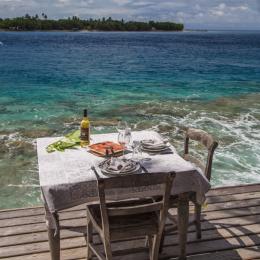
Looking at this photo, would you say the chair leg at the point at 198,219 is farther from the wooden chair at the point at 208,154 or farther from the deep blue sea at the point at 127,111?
the deep blue sea at the point at 127,111

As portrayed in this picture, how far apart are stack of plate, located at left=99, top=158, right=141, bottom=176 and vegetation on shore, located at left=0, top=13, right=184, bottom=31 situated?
166m

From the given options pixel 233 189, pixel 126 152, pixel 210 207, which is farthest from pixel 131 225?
pixel 233 189

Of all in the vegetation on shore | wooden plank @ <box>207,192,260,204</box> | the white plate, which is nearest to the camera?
the white plate

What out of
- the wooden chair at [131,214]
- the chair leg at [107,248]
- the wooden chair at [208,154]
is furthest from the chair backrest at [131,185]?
the wooden chair at [208,154]

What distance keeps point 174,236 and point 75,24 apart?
17044 centimetres

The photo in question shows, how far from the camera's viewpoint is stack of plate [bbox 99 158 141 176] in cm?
346

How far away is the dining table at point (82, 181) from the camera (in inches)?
131

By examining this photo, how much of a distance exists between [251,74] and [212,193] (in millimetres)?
24402

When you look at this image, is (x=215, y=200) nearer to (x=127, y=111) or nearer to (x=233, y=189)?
(x=233, y=189)

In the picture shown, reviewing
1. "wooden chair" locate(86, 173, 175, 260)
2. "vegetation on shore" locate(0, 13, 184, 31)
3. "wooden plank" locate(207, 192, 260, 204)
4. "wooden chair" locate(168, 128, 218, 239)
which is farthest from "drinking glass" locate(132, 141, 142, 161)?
"vegetation on shore" locate(0, 13, 184, 31)

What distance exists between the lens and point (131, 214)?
347cm

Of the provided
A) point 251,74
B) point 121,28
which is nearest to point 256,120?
point 251,74

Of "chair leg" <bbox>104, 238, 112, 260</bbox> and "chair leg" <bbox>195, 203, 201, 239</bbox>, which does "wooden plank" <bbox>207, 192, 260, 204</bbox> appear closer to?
"chair leg" <bbox>195, 203, 201, 239</bbox>

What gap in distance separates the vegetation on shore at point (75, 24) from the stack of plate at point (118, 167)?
16635cm
